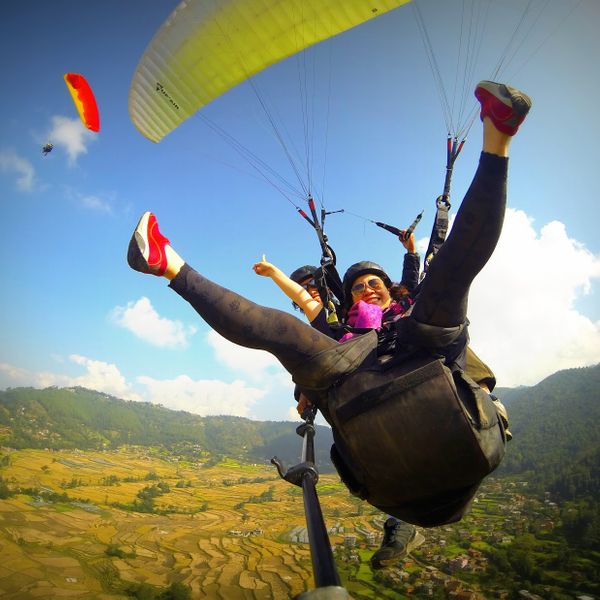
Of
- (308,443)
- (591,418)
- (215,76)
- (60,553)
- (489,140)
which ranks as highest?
(215,76)

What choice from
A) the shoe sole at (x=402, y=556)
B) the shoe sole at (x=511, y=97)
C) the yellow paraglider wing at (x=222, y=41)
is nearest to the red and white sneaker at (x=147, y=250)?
the shoe sole at (x=511, y=97)

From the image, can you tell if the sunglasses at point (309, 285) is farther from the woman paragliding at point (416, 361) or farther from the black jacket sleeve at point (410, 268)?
the woman paragliding at point (416, 361)

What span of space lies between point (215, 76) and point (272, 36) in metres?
1.34

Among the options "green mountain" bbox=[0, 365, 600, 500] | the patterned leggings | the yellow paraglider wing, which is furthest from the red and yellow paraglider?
"green mountain" bbox=[0, 365, 600, 500]

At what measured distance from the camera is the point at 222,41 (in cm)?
580

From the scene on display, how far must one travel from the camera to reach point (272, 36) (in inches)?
231

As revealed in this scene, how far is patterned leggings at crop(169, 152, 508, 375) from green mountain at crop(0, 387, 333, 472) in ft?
297

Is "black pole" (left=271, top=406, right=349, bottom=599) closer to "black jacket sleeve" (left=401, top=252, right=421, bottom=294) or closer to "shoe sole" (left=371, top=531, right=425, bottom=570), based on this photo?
"shoe sole" (left=371, top=531, right=425, bottom=570)

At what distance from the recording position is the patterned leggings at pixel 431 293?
1.30 meters

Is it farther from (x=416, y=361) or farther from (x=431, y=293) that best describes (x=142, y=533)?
(x=431, y=293)

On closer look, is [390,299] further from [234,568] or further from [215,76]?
[234,568]

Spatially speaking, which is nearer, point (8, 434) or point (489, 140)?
point (489, 140)

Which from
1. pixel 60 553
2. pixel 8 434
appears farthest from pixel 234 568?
pixel 8 434

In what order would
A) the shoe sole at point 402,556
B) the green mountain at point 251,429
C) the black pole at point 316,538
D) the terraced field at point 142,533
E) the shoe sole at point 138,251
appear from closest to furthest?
1. the black pole at point 316,538
2. the shoe sole at point 138,251
3. the shoe sole at point 402,556
4. the terraced field at point 142,533
5. the green mountain at point 251,429
